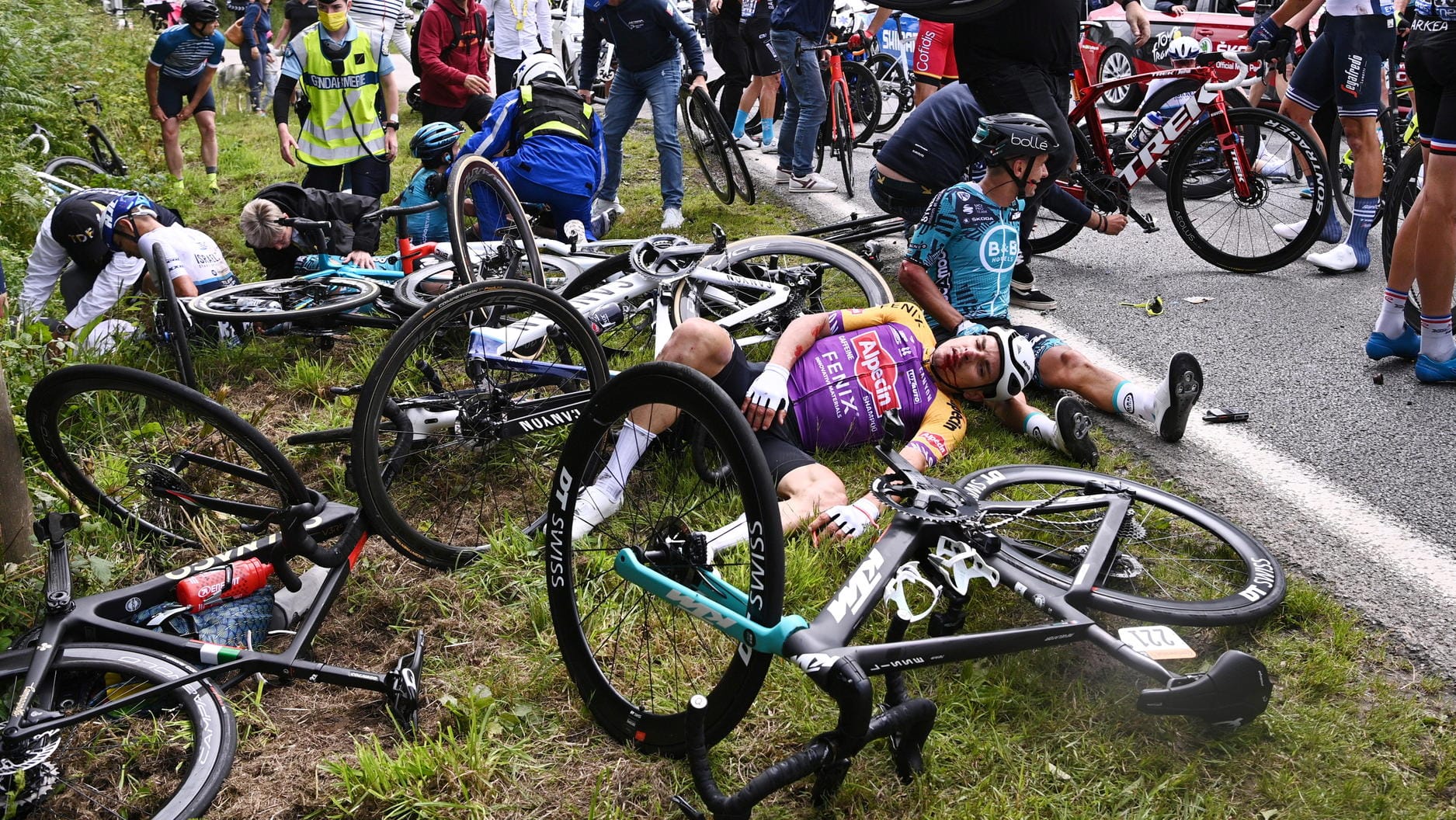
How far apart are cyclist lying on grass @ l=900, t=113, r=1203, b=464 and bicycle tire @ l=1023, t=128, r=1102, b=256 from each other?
4.36ft

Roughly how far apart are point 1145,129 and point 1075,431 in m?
3.44

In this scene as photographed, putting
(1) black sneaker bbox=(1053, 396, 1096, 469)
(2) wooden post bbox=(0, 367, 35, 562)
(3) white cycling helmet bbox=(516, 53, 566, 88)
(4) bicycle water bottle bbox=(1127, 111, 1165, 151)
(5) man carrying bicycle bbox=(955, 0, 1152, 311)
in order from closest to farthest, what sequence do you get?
(2) wooden post bbox=(0, 367, 35, 562) < (1) black sneaker bbox=(1053, 396, 1096, 469) < (5) man carrying bicycle bbox=(955, 0, 1152, 311) < (4) bicycle water bottle bbox=(1127, 111, 1165, 151) < (3) white cycling helmet bbox=(516, 53, 566, 88)

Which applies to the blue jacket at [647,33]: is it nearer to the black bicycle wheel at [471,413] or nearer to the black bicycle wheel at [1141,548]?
the black bicycle wheel at [471,413]

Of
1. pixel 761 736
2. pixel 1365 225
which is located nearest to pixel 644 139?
pixel 1365 225

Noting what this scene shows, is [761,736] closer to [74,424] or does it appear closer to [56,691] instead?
[56,691]

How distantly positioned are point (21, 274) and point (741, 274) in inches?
183

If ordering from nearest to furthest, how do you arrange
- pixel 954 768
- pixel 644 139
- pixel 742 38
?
pixel 954 768 < pixel 742 38 < pixel 644 139

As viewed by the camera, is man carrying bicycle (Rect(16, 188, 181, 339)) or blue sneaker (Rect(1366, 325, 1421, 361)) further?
man carrying bicycle (Rect(16, 188, 181, 339))

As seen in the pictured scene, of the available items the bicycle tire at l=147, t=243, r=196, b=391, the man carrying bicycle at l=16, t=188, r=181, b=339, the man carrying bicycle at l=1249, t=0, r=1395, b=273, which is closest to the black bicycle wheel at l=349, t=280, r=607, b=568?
the bicycle tire at l=147, t=243, r=196, b=391

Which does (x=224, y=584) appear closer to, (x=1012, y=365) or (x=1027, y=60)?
(x=1012, y=365)

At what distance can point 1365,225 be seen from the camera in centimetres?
632

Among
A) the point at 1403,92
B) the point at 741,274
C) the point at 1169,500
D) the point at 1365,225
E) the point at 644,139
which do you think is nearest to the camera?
the point at 1169,500

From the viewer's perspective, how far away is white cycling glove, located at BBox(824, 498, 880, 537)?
3545mm

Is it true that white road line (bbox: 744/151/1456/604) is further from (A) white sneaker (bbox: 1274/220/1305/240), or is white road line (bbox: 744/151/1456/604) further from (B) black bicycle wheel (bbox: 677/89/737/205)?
(B) black bicycle wheel (bbox: 677/89/737/205)
